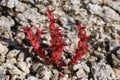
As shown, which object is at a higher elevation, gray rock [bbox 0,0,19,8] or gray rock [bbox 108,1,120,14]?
gray rock [bbox 0,0,19,8]

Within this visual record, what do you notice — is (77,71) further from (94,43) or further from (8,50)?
(8,50)

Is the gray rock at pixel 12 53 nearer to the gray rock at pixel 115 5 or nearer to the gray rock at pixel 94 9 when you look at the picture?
the gray rock at pixel 94 9

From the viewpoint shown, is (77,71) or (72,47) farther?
(72,47)

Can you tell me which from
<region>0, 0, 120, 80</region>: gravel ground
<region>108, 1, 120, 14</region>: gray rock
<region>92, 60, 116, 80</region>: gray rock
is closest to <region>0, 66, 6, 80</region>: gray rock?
<region>0, 0, 120, 80</region>: gravel ground

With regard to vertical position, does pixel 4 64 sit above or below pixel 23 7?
below

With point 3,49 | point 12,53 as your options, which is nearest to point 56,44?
point 12,53

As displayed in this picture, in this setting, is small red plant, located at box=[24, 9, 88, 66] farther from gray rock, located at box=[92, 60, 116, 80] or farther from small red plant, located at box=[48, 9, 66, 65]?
gray rock, located at box=[92, 60, 116, 80]

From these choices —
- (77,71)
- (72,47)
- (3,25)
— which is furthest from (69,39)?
(3,25)

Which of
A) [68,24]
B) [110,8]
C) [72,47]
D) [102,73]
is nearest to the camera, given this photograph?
[102,73]
